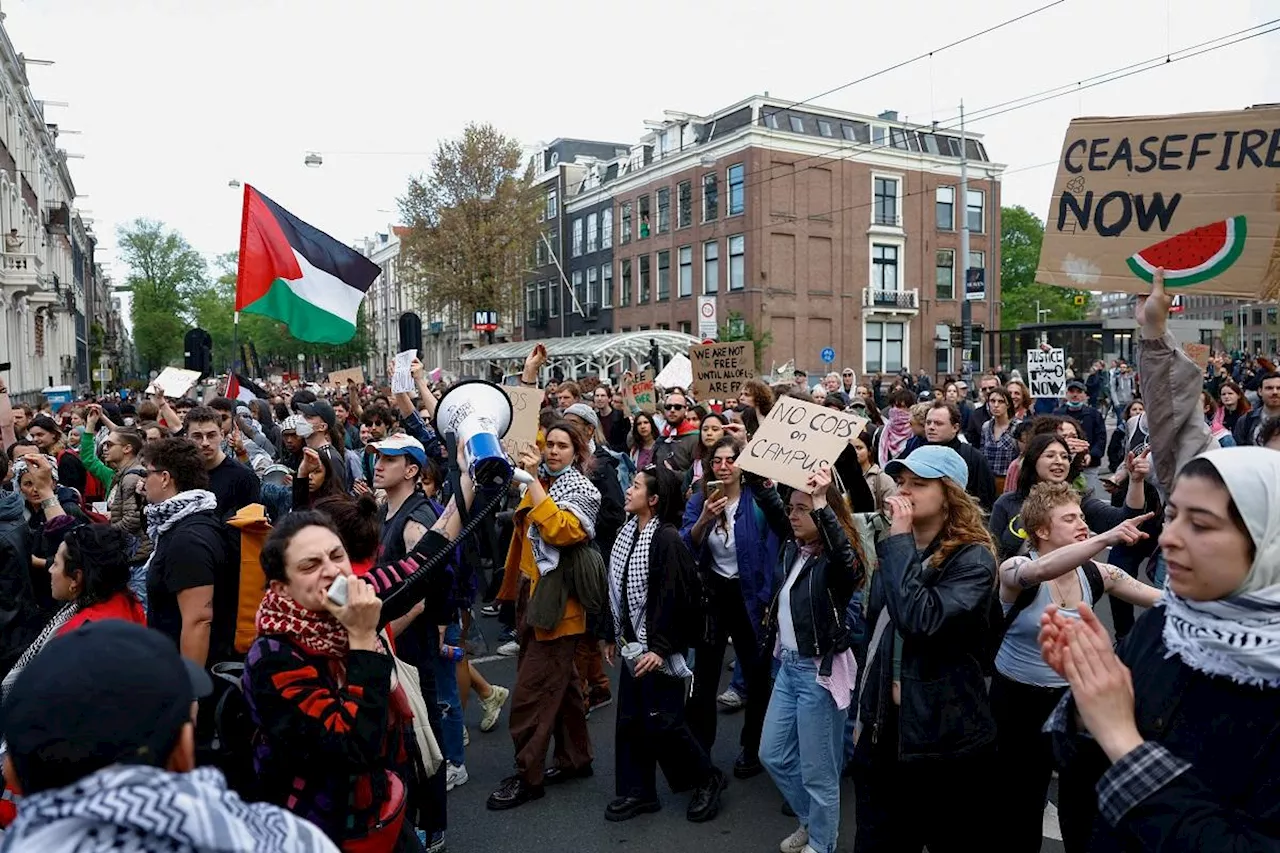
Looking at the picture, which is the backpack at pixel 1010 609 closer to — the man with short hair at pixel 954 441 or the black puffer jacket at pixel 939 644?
the black puffer jacket at pixel 939 644

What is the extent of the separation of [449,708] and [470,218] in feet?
116

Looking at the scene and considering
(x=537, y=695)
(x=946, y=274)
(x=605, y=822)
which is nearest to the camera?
(x=605, y=822)

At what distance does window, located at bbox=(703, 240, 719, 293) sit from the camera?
39.0m

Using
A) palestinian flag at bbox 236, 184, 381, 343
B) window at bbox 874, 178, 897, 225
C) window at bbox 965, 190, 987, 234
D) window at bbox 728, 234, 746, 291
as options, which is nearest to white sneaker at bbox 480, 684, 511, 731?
palestinian flag at bbox 236, 184, 381, 343

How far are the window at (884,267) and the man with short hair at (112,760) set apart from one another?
40.4 meters

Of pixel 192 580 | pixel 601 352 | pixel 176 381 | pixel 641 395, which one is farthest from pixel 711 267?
pixel 192 580

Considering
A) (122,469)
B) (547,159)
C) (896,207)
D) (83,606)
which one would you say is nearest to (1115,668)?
(83,606)

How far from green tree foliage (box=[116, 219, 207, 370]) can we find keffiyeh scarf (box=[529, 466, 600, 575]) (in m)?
68.0

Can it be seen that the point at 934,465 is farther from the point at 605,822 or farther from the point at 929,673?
the point at 605,822

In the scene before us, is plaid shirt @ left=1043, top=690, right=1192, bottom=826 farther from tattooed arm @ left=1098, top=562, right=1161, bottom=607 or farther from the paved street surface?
the paved street surface

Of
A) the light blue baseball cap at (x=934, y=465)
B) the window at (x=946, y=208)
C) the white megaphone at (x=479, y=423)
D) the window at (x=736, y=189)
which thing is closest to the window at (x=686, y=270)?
the window at (x=736, y=189)

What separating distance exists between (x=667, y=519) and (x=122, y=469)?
166 inches

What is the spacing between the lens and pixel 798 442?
4.03 meters

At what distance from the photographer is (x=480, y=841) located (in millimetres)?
4312
